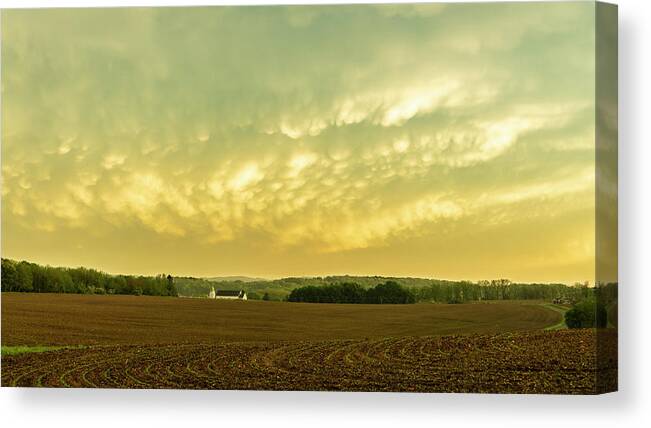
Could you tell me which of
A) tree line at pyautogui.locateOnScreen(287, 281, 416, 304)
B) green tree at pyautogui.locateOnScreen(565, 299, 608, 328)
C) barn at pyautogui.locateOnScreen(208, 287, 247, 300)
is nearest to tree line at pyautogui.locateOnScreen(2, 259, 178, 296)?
barn at pyautogui.locateOnScreen(208, 287, 247, 300)

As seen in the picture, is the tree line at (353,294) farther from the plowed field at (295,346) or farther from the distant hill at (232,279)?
the distant hill at (232,279)

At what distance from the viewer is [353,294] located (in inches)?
532

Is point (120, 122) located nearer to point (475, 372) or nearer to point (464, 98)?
point (464, 98)

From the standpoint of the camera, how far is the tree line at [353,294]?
1345cm

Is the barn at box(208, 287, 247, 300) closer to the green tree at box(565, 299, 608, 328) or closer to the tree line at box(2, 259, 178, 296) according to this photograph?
the tree line at box(2, 259, 178, 296)

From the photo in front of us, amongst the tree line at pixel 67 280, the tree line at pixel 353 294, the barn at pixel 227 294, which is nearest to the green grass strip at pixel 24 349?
the tree line at pixel 67 280

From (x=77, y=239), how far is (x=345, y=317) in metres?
3.17

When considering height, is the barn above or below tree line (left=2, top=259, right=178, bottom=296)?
below

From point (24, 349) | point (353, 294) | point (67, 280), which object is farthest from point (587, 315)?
point (24, 349)

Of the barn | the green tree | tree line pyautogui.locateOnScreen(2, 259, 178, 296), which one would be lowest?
the green tree

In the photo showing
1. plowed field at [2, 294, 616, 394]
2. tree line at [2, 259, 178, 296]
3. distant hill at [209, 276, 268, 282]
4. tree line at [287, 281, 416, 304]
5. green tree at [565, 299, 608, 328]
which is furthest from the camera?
tree line at [2, 259, 178, 296]

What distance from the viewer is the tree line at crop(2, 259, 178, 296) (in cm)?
1380

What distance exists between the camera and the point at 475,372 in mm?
13117

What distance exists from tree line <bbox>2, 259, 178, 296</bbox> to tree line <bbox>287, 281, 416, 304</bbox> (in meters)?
1.63
